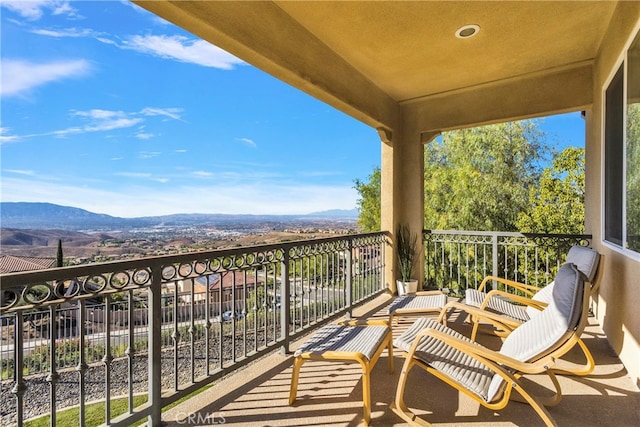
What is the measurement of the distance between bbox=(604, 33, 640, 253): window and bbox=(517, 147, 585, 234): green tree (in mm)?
7720

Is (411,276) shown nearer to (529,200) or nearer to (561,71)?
(561,71)

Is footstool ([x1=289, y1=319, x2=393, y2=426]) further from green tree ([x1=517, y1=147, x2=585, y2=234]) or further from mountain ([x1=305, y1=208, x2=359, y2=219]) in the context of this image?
green tree ([x1=517, y1=147, x2=585, y2=234])

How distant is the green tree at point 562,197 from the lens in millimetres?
9812

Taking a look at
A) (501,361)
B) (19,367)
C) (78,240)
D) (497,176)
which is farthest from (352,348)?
(497,176)

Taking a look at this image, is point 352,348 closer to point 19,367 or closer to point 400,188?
point 19,367

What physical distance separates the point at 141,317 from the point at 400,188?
14.0ft

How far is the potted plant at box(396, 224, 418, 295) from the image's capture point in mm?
5086

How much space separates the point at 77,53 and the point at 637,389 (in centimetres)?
1823

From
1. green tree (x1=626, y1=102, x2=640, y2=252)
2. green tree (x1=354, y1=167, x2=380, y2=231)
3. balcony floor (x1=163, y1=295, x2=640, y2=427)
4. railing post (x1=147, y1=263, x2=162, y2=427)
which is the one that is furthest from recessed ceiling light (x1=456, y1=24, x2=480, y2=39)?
green tree (x1=354, y1=167, x2=380, y2=231)

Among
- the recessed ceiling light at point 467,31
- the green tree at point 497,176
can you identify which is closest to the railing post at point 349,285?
the recessed ceiling light at point 467,31

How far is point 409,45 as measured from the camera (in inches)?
142

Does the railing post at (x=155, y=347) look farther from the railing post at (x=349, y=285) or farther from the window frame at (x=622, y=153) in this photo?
the window frame at (x=622, y=153)

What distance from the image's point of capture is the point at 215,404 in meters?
2.26

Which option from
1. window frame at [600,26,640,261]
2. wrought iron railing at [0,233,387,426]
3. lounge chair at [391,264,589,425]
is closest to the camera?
wrought iron railing at [0,233,387,426]
